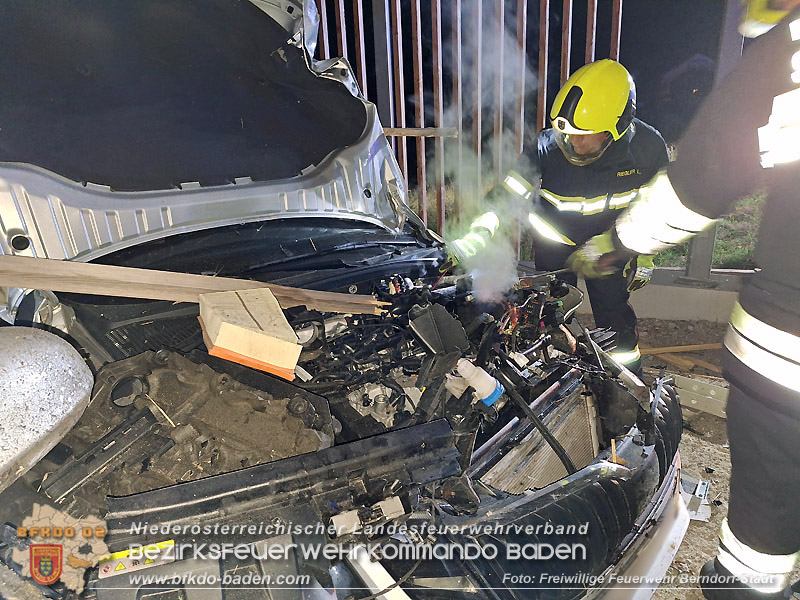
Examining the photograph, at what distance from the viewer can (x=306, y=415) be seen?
130 cm

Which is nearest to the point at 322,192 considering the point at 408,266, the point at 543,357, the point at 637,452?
the point at 408,266

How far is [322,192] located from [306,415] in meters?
1.24

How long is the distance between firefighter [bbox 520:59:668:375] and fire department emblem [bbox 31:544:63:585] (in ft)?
8.96

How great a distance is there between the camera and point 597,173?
3318 millimetres

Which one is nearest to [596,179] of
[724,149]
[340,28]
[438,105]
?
[724,149]

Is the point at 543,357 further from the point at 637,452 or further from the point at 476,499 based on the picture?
the point at 476,499

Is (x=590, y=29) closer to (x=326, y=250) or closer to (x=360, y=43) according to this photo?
A: (x=360, y=43)

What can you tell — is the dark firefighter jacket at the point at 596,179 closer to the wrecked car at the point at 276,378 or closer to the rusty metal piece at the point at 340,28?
the wrecked car at the point at 276,378

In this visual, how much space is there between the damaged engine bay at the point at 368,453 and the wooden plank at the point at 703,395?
170cm

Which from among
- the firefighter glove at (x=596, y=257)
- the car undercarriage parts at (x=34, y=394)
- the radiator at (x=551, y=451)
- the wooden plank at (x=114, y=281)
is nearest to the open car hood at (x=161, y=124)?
the wooden plank at (x=114, y=281)

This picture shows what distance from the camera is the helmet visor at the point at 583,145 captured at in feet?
10.3

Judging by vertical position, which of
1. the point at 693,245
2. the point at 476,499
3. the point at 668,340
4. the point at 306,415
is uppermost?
the point at 306,415

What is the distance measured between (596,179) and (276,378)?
2.70 metres

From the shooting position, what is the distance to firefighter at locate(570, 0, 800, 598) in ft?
4.18
